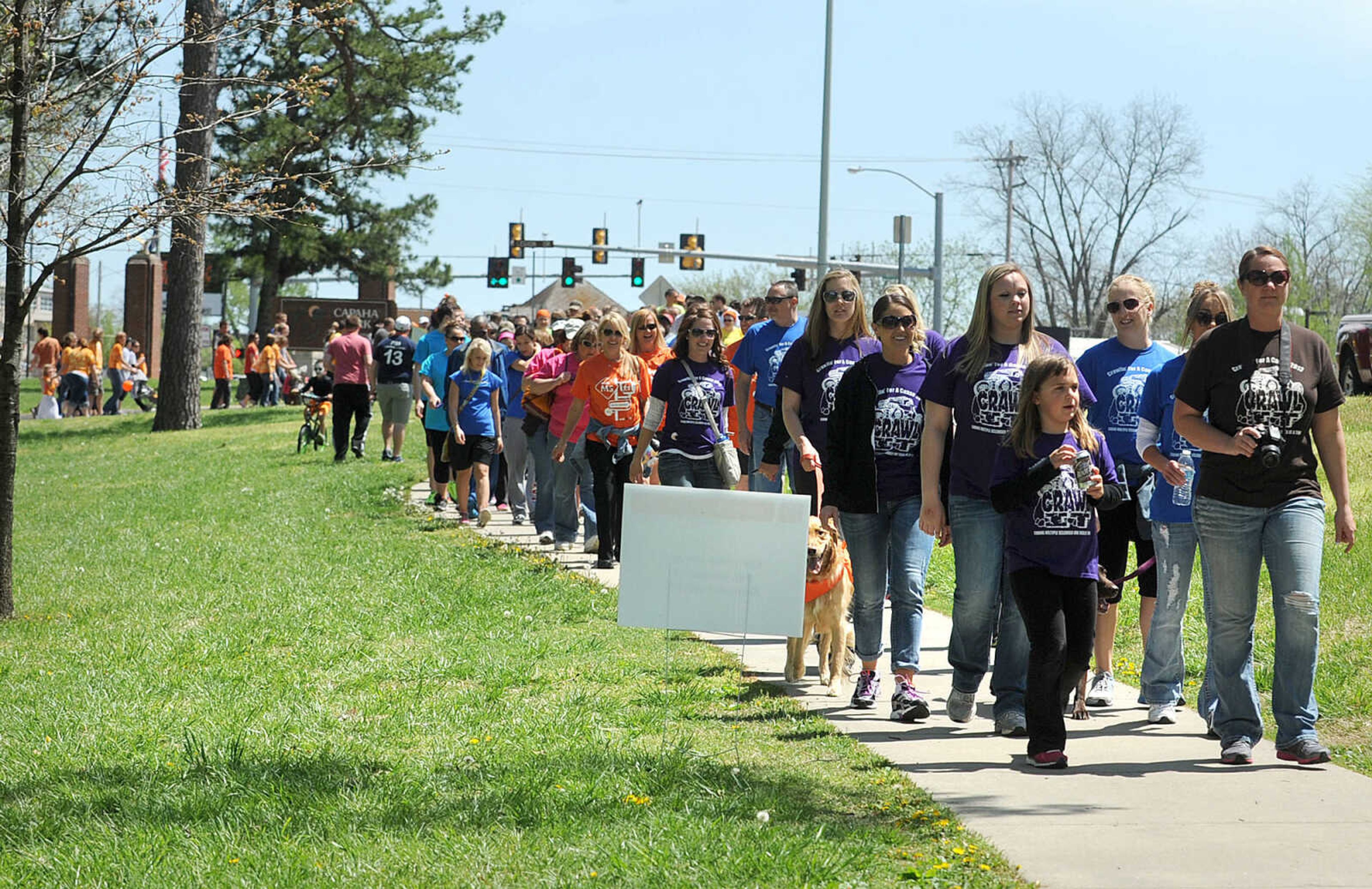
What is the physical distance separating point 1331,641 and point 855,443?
3427 millimetres

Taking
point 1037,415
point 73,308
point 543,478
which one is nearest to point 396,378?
point 543,478

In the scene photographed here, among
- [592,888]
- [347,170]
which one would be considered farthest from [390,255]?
[592,888]

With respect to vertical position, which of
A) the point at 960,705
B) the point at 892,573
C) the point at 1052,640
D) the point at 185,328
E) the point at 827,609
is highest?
the point at 185,328

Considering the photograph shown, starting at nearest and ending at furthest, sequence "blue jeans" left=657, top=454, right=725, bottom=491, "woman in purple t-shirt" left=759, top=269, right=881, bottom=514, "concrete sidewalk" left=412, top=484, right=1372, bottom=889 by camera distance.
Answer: "concrete sidewalk" left=412, top=484, right=1372, bottom=889
"woman in purple t-shirt" left=759, top=269, right=881, bottom=514
"blue jeans" left=657, top=454, right=725, bottom=491

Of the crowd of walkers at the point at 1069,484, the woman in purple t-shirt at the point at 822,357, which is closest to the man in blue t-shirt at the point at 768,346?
the crowd of walkers at the point at 1069,484

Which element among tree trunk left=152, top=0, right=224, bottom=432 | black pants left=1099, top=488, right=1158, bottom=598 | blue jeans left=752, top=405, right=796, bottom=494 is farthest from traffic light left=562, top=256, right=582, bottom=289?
black pants left=1099, top=488, right=1158, bottom=598

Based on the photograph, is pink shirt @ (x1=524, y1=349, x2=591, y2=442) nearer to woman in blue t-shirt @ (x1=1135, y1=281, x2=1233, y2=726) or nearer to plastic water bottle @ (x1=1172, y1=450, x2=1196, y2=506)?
woman in blue t-shirt @ (x1=1135, y1=281, x2=1233, y2=726)

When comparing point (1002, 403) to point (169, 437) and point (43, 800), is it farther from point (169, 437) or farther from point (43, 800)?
point (169, 437)

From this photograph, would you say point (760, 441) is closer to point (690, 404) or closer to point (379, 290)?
point (690, 404)

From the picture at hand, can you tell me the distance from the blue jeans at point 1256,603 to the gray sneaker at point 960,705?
1.07 m

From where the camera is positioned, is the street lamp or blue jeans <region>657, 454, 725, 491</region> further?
the street lamp

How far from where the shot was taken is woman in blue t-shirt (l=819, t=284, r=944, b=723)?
7043 millimetres

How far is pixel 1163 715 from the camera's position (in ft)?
22.9

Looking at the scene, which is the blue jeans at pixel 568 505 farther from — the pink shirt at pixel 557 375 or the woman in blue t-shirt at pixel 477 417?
the woman in blue t-shirt at pixel 477 417
